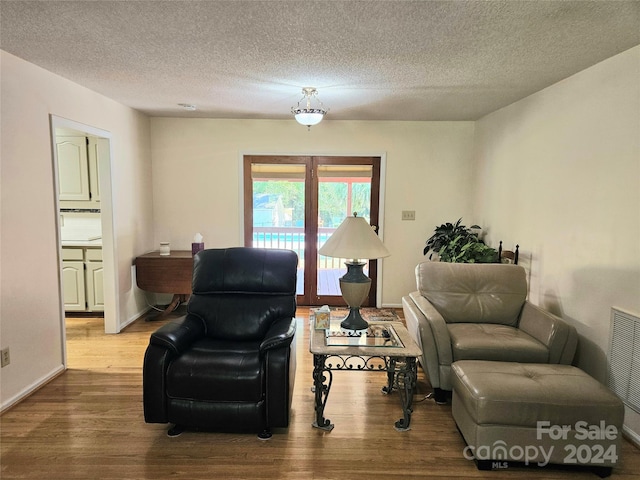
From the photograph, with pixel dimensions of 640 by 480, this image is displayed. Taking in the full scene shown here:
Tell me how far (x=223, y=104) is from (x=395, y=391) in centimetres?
316

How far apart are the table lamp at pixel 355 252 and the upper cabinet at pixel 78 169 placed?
3109 mm

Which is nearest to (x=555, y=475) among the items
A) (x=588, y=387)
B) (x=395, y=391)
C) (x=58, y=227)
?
(x=588, y=387)

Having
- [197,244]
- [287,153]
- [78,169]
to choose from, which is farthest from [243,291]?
[78,169]

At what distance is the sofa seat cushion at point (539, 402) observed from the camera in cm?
206

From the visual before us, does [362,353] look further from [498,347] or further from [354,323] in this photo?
[498,347]

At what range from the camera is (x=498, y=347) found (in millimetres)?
2686

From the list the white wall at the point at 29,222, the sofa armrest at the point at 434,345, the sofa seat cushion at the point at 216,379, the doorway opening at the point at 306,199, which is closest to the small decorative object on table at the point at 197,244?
the doorway opening at the point at 306,199

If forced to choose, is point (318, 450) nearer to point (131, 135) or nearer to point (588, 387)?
point (588, 387)

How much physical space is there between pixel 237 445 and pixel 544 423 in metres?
1.65

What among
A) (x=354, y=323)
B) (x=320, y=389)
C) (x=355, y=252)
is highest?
(x=355, y=252)

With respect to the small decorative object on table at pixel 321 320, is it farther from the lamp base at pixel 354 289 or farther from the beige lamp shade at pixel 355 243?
the beige lamp shade at pixel 355 243

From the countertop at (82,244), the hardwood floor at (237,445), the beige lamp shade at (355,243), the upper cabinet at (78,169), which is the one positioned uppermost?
the upper cabinet at (78,169)

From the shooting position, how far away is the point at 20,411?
8.82 feet

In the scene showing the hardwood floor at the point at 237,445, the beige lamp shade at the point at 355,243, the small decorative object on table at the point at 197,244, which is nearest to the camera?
the hardwood floor at the point at 237,445
